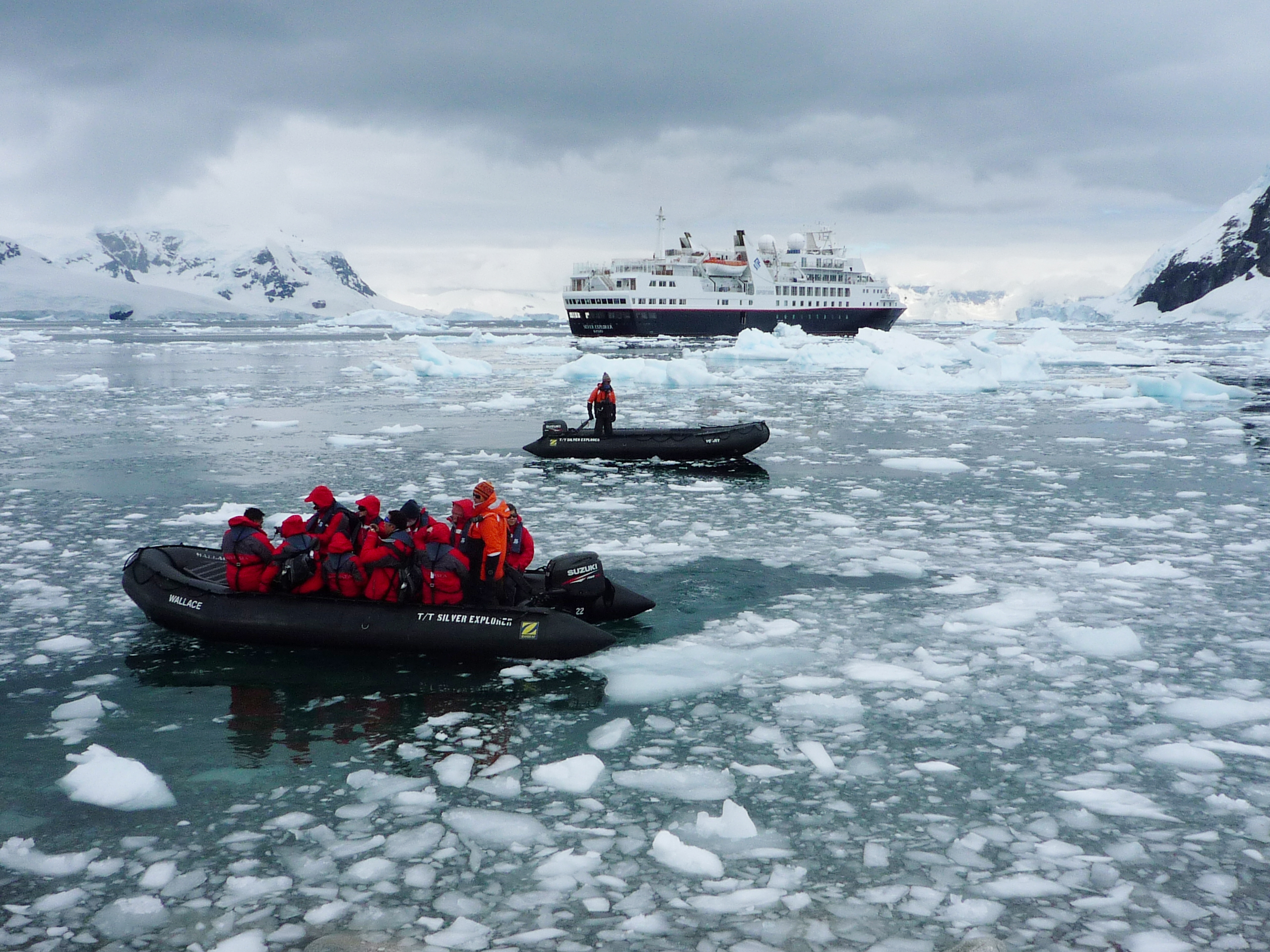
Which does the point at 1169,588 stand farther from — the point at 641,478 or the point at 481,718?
the point at 641,478

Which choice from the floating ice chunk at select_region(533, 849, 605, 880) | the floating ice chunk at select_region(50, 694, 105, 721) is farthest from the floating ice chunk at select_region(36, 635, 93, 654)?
the floating ice chunk at select_region(533, 849, 605, 880)

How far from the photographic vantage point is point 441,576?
26.2ft

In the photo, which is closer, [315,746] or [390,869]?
[390,869]

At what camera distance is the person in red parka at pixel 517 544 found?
27.6ft

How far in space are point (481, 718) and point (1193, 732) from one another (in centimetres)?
484

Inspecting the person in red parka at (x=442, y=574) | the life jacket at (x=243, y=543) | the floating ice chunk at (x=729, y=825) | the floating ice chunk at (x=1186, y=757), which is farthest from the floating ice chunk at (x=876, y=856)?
the life jacket at (x=243, y=543)

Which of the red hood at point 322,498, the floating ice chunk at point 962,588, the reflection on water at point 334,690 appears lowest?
the reflection on water at point 334,690

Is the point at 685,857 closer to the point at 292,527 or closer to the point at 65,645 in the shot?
the point at 292,527

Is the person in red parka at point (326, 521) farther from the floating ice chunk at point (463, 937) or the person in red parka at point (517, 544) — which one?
the floating ice chunk at point (463, 937)

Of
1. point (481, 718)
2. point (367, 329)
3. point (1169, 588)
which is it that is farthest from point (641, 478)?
point (367, 329)

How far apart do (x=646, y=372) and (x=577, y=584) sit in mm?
27639

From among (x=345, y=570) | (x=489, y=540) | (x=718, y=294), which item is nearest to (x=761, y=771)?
(x=489, y=540)

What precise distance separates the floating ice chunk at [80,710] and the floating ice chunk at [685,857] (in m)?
4.31

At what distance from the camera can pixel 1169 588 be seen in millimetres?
9477
